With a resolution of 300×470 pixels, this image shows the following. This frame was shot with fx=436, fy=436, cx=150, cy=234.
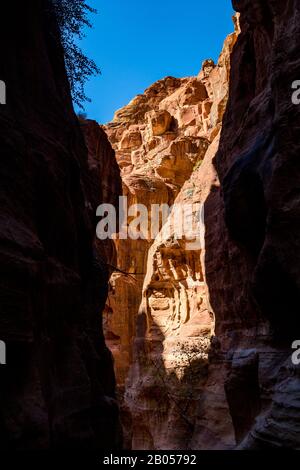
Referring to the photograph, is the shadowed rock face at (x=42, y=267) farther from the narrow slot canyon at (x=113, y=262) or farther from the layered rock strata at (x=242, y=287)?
the layered rock strata at (x=242, y=287)

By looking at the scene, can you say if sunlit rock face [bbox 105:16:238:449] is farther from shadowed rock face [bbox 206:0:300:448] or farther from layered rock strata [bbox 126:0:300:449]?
shadowed rock face [bbox 206:0:300:448]

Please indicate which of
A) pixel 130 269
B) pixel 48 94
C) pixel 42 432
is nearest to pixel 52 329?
pixel 42 432

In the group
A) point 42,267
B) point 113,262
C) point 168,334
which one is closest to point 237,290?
point 113,262

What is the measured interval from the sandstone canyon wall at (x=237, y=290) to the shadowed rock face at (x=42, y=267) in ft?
8.97

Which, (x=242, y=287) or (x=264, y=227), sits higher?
(x=264, y=227)

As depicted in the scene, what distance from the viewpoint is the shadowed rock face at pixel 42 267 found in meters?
5.51

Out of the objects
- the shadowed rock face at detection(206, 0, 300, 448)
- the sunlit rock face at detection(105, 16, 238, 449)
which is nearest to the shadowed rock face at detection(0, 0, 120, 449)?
the shadowed rock face at detection(206, 0, 300, 448)

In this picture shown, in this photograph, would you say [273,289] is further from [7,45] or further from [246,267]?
[7,45]

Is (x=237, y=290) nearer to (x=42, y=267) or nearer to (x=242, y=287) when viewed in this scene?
(x=242, y=287)

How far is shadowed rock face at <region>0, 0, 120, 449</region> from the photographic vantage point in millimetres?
5512

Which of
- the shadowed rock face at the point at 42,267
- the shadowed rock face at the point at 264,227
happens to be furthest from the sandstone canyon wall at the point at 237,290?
the shadowed rock face at the point at 42,267

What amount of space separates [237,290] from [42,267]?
22.6 feet

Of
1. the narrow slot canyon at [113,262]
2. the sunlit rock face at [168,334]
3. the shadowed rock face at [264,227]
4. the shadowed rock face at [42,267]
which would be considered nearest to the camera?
the shadowed rock face at [42,267]

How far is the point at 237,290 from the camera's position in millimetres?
12125
